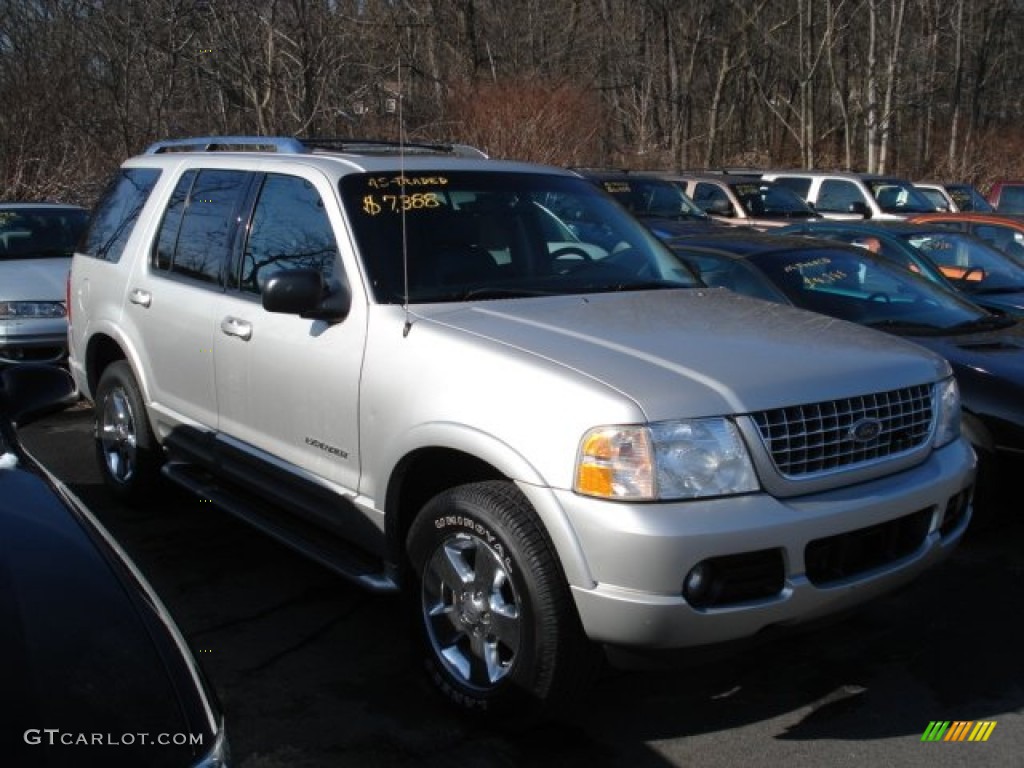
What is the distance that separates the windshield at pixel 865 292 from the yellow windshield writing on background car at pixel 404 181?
260 cm

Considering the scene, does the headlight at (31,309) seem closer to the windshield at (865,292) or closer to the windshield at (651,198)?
the windshield at (865,292)

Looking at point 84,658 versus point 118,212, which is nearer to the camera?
point 84,658

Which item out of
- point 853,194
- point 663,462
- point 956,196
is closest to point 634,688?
point 663,462

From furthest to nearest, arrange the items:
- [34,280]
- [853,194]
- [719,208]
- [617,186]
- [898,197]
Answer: [898,197] → [853,194] → [719,208] → [617,186] → [34,280]

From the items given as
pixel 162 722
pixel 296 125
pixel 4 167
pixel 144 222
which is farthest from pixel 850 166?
pixel 162 722

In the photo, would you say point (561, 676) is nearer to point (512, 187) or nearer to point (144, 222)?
point (512, 187)

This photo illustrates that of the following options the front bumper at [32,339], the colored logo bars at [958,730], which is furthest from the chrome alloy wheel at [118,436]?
the colored logo bars at [958,730]

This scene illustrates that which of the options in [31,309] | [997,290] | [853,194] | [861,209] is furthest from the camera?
[853,194]

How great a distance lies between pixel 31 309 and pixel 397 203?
5.74m

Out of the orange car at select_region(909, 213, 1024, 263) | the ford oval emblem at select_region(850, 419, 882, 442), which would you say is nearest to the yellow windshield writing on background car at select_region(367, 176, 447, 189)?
the ford oval emblem at select_region(850, 419, 882, 442)

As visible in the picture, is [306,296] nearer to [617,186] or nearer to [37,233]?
[37,233]

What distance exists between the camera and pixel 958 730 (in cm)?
359

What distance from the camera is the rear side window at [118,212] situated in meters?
5.79

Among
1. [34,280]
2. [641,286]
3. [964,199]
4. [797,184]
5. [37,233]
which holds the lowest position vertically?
[34,280]
